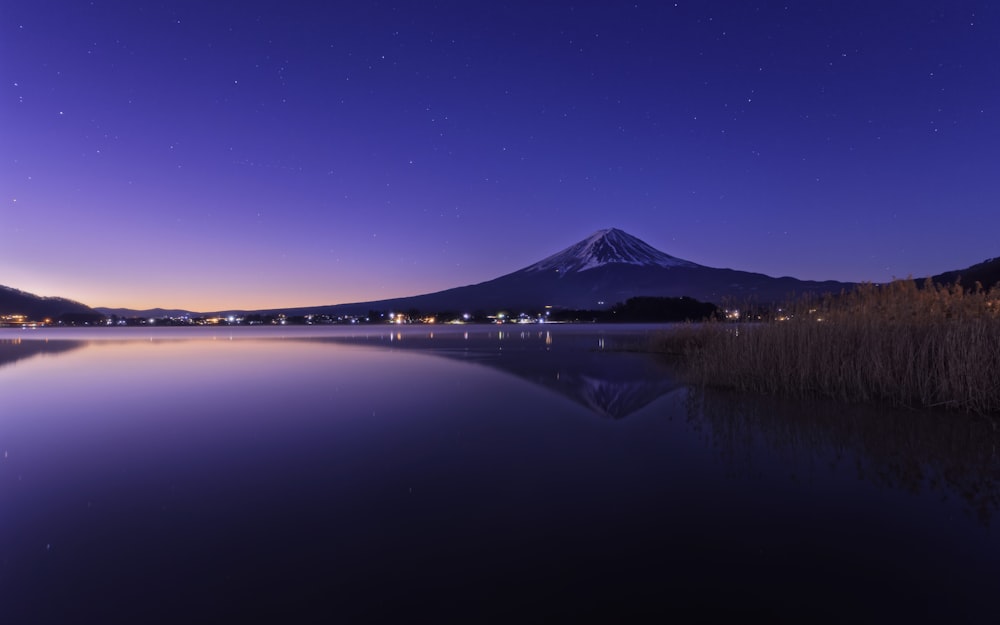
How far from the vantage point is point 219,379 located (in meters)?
13.9

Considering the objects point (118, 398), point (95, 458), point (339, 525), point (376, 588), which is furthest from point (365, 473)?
point (118, 398)

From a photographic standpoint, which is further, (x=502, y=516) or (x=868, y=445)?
(x=868, y=445)

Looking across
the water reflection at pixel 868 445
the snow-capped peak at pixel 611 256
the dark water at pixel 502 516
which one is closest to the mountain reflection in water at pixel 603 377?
the dark water at pixel 502 516

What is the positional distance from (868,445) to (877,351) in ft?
12.4

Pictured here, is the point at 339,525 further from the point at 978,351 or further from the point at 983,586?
the point at 978,351

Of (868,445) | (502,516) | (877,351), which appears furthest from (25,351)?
(877,351)

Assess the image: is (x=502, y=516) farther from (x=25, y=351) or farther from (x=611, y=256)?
(x=611, y=256)

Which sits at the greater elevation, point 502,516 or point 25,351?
point 25,351

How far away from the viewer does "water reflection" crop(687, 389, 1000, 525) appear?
16.1 feet

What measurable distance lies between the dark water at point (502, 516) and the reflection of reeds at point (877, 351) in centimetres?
111

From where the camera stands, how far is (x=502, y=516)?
421cm

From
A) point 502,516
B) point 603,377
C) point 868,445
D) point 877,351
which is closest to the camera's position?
point 502,516

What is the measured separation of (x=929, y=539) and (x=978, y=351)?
6151 millimetres

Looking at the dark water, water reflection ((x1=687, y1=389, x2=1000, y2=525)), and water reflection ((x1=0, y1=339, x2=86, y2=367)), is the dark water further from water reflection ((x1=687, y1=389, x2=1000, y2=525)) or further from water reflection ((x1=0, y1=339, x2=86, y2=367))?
water reflection ((x1=0, y1=339, x2=86, y2=367))
